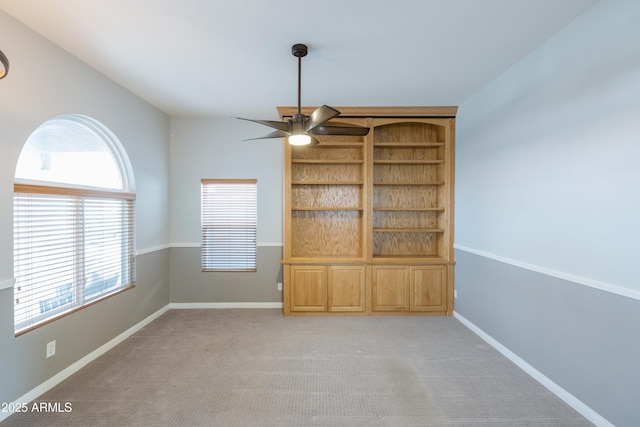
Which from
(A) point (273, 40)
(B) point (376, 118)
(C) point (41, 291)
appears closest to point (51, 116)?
(C) point (41, 291)

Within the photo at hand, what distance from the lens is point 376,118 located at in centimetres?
389

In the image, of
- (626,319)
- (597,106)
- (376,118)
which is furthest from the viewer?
(376,118)

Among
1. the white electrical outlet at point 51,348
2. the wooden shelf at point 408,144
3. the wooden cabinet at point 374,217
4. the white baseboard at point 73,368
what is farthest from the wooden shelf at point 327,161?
the white electrical outlet at point 51,348

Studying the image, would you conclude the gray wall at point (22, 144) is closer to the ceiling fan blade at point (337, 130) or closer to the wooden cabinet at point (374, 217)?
the wooden cabinet at point (374, 217)

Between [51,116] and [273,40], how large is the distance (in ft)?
6.14

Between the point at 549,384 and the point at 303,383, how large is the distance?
196 centimetres

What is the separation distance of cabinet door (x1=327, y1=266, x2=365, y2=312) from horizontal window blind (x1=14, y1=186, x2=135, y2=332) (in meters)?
2.48

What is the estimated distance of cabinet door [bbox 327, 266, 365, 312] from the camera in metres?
3.87

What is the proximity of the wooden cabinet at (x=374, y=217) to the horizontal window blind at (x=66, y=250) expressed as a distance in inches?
74.4

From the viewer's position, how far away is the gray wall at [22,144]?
1991 mm

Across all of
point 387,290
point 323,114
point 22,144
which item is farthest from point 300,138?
point 387,290

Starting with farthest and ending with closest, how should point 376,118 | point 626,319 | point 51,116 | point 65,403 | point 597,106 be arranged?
1. point 376,118
2. point 51,116
3. point 65,403
4. point 597,106
5. point 626,319

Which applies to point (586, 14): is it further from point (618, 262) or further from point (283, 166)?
point (283, 166)

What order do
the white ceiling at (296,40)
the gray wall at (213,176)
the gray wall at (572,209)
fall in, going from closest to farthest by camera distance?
the gray wall at (572,209) → the white ceiling at (296,40) → the gray wall at (213,176)
